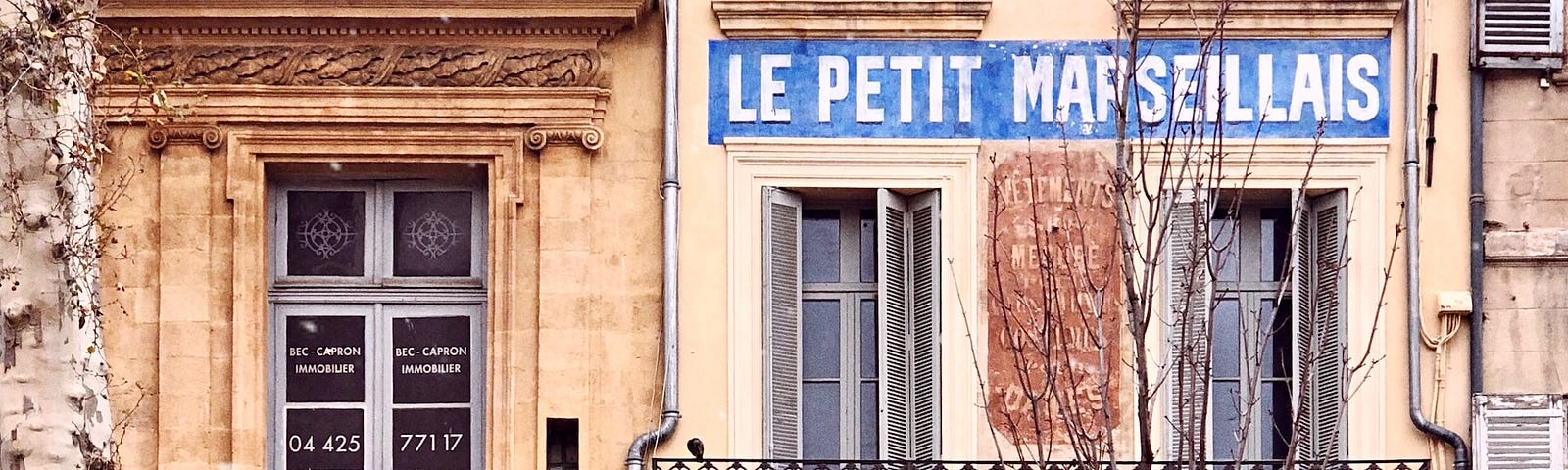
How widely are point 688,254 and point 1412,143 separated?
12.2 feet

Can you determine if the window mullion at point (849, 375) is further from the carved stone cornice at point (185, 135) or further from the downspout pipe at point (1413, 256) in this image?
the carved stone cornice at point (185, 135)

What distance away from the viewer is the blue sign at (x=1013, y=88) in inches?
608

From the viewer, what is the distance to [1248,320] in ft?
51.2

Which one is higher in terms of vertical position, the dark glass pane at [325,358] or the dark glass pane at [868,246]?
the dark glass pane at [868,246]

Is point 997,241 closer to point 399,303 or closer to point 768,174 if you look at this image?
point 768,174

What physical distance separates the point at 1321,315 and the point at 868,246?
237 centimetres

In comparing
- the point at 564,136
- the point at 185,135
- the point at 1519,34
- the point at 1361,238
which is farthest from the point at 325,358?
the point at 1519,34

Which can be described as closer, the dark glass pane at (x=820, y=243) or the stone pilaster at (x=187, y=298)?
the stone pilaster at (x=187, y=298)

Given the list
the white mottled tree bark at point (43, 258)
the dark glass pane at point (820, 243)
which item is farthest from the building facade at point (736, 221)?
the white mottled tree bark at point (43, 258)

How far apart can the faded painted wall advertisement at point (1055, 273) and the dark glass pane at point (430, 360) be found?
2.73 meters

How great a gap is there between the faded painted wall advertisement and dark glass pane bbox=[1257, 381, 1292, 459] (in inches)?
34.6

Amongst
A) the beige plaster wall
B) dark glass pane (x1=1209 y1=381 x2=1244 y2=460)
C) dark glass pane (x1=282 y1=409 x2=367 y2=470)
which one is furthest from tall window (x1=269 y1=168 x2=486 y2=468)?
dark glass pane (x1=1209 y1=381 x2=1244 y2=460)

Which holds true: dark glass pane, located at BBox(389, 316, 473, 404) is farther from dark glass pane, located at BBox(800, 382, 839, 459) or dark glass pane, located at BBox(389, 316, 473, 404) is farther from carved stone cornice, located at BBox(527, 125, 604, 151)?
dark glass pane, located at BBox(800, 382, 839, 459)

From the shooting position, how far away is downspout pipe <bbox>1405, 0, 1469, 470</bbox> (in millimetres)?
15109
